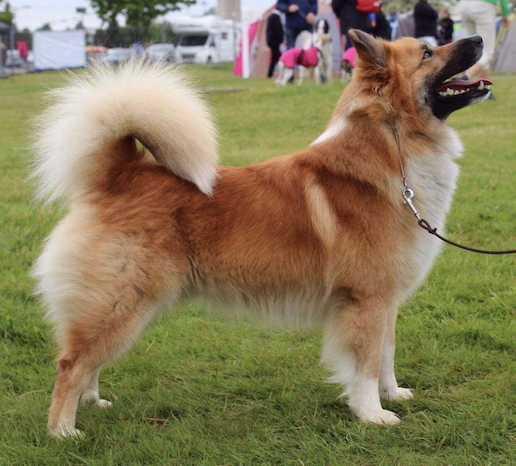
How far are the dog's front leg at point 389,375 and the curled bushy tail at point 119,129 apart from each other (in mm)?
1171

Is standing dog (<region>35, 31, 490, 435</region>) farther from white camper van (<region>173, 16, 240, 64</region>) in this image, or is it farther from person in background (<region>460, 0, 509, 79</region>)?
white camper van (<region>173, 16, 240, 64</region>)

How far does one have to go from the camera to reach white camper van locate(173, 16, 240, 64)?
36.9 m

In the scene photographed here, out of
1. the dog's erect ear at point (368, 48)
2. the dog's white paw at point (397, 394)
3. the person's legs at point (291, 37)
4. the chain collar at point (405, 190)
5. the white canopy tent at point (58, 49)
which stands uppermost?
the dog's erect ear at point (368, 48)

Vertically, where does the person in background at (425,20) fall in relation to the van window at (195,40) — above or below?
above

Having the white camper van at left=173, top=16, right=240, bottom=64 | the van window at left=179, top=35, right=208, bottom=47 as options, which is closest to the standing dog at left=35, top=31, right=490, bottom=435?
the white camper van at left=173, top=16, right=240, bottom=64

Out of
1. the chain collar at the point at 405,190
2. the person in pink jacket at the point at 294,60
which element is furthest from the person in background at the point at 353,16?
the chain collar at the point at 405,190

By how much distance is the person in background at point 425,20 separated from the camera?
12.2 m

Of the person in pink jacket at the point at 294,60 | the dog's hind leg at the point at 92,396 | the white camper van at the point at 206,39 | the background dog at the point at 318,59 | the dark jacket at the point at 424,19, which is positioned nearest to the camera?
the dog's hind leg at the point at 92,396

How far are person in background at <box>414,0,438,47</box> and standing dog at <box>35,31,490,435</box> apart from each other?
10149mm

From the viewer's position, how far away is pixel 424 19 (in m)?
12.3

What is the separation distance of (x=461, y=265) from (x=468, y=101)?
75.9 inches

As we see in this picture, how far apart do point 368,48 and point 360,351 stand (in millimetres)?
1394

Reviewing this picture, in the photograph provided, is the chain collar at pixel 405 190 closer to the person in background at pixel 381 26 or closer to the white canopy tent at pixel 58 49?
the person in background at pixel 381 26

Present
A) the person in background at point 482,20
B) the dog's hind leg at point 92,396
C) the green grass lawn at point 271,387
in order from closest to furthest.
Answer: the green grass lawn at point 271,387
the dog's hind leg at point 92,396
the person in background at point 482,20
